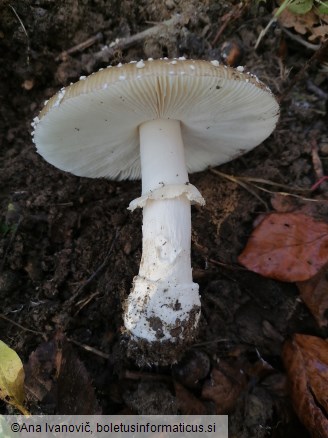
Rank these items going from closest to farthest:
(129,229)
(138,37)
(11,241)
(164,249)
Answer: (164,249)
(11,241)
(129,229)
(138,37)

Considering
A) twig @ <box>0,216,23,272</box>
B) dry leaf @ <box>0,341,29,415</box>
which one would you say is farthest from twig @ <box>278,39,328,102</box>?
dry leaf @ <box>0,341,29,415</box>

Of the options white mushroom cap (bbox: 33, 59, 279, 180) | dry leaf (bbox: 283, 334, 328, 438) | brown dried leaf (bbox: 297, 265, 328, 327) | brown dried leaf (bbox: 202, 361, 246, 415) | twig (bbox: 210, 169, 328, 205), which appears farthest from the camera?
twig (bbox: 210, 169, 328, 205)

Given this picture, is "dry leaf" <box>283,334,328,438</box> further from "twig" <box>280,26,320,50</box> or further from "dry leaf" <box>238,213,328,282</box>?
"twig" <box>280,26,320,50</box>

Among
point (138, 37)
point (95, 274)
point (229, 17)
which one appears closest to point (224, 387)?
point (95, 274)

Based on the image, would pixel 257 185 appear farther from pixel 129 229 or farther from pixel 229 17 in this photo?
pixel 229 17

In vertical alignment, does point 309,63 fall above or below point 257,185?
above
